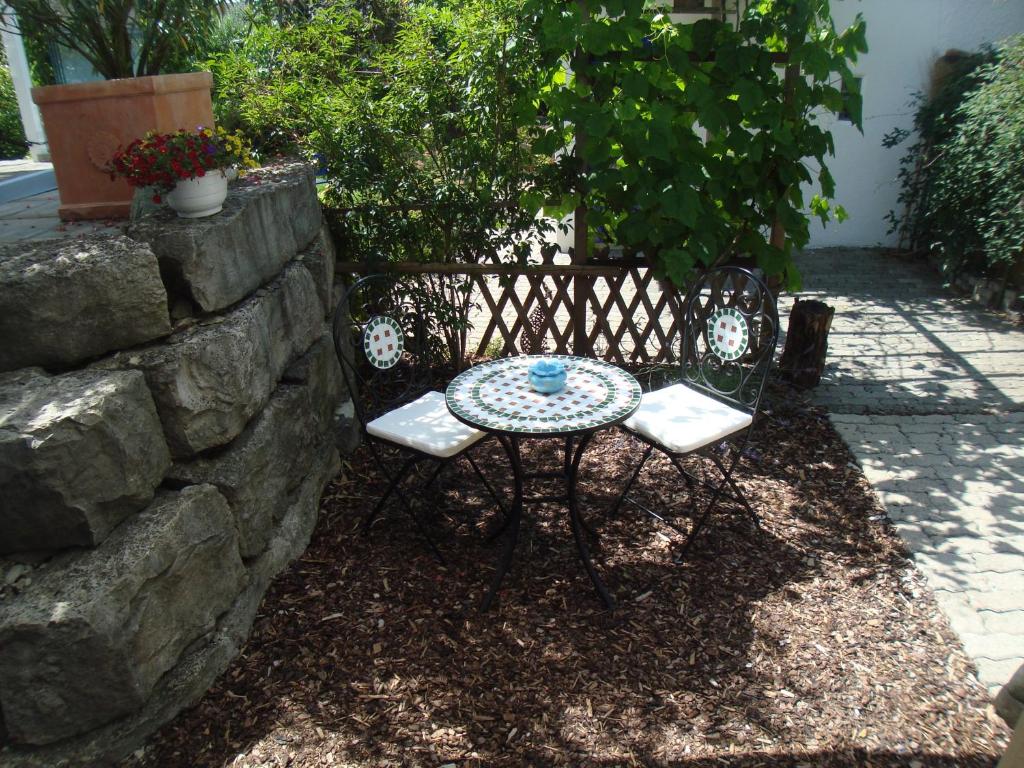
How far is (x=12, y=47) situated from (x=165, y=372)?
7.83 m

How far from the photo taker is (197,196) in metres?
2.81

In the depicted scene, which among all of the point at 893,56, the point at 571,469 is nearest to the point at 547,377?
the point at 571,469

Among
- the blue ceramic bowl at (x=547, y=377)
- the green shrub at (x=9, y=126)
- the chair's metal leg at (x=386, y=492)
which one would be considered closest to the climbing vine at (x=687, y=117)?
the blue ceramic bowl at (x=547, y=377)

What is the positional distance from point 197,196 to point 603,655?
2.26 meters

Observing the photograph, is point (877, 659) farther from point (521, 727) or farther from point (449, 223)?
point (449, 223)

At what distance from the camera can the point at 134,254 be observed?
241 centimetres

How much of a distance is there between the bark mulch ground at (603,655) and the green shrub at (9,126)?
603 centimetres

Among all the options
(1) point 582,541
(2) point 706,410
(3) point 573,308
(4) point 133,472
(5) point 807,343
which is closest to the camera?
(4) point 133,472

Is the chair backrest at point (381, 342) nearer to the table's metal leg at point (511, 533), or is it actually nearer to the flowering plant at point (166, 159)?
the table's metal leg at point (511, 533)

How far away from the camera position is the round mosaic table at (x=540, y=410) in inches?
110

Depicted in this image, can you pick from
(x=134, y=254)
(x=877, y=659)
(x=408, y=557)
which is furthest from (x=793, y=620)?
(x=134, y=254)

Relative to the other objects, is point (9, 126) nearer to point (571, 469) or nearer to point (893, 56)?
point (571, 469)

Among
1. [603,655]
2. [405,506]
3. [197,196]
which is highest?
[197,196]

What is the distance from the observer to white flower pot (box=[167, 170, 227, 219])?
280cm
